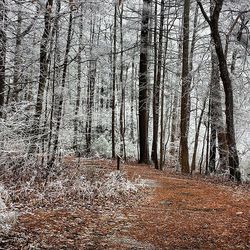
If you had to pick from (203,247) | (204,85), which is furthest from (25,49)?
(204,85)

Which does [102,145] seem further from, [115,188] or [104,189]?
[104,189]

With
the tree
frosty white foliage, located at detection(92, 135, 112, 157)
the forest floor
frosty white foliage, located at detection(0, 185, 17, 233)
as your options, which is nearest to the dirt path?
the forest floor

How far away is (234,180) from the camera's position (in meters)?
13.8

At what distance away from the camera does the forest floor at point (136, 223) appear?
5797mm

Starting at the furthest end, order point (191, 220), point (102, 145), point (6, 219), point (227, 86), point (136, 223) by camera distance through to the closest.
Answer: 1. point (102, 145)
2. point (227, 86)
3. point (191, 220)
4. point (136, 223)
5. point (6, 219)

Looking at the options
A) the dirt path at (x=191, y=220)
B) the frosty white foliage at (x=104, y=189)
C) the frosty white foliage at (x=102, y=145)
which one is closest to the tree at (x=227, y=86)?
the dirt path at (x=191, y=220)

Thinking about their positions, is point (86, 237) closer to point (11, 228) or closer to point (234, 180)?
point (11, 228)

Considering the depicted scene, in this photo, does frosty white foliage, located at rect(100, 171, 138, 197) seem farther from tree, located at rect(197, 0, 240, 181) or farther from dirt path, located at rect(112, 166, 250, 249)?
tree, located at rect(197, 0, 240, 181)

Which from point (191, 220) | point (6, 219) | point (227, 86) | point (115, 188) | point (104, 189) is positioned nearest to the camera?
point (6, 219)

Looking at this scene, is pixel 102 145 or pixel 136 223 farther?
pixel 102 145

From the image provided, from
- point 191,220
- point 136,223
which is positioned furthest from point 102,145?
point 136,223

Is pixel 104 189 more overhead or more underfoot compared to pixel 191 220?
more overhead

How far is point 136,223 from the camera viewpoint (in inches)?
278

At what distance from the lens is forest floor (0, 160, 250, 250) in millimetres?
5797
